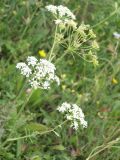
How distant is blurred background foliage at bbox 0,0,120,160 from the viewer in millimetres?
2908

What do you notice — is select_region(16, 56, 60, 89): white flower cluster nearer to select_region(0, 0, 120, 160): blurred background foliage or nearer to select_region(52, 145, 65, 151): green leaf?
select_region(0, 0, 120, 160): blurred background foliage

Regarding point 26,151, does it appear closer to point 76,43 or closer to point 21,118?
point 21,118

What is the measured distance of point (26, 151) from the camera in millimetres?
2881

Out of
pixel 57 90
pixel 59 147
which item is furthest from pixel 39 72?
pixel 57 90

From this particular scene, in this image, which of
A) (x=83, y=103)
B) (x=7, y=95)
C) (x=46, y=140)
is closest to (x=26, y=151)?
(x=46, y=140)

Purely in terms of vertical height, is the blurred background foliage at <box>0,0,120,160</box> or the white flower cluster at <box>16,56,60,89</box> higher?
the blurred background foliage at <box>0,0,120,160</box>

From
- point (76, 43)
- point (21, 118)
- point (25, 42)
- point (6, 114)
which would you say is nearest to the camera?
point (76, 43)

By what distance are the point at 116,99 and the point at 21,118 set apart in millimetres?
1097

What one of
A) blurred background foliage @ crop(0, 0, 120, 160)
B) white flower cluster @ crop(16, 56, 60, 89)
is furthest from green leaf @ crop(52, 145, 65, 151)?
white flower cluster @ crop(16, 56, 60, 89)

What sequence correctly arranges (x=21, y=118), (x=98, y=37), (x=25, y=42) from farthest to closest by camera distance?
(x=98, y=37) < (x=25, y=42) < (x=21, y=118)

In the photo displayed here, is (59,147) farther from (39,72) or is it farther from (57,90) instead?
(39,72)

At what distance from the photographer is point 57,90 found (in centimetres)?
346

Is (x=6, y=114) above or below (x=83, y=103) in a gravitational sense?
below

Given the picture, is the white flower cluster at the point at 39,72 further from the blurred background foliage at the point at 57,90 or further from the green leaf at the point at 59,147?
the green leaf at the point at 59,147
